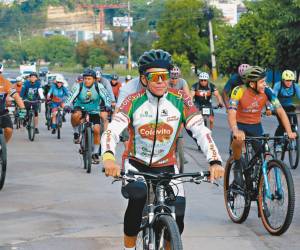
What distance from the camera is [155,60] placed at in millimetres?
7008

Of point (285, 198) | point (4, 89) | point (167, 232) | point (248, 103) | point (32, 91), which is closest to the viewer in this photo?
point (167, 232)

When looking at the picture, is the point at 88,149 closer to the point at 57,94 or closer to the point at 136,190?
the point at 136,190

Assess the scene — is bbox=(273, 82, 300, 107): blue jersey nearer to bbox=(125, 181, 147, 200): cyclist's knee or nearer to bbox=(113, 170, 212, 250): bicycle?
bbox=(113, 170, 212, 250): bicycle

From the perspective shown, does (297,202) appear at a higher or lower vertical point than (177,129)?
lower

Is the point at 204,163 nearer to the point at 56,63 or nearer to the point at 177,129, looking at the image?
the point at 177,129

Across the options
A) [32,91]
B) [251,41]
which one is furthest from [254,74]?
[251,41]

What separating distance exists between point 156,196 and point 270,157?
419cm

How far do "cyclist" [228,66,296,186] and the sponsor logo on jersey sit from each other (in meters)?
3.01

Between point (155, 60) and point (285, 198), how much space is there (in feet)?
9.88

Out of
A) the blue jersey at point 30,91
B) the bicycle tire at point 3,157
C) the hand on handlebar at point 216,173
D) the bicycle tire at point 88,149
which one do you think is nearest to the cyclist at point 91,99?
the bicycle tire at point 88,149

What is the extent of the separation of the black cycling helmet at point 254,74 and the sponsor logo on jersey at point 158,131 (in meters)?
3.48

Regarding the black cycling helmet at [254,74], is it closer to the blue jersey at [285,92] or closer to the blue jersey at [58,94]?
the blue jersey at [285,92]

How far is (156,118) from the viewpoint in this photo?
7.05m

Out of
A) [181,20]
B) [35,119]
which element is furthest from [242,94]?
[181,20]
